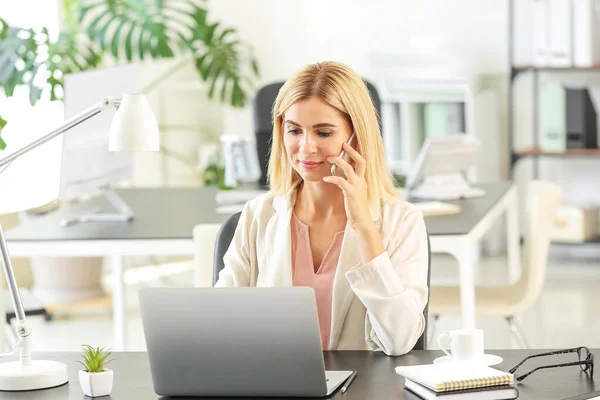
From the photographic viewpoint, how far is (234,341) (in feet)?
5.58

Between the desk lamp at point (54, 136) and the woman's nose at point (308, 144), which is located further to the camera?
the woman's nose at point (308, 144)

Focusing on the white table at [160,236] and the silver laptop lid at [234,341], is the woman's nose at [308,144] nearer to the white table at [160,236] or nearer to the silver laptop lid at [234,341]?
the silver laptop lid at [234,341]

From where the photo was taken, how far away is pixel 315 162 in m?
2.16

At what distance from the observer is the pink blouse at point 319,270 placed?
220 centimetres

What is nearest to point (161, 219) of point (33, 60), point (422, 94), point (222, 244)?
point (222, 244)

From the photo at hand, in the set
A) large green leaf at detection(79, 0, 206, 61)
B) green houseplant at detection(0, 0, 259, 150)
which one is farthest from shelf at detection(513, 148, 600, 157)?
large green leaf at detection(79, 0, 206, 61)

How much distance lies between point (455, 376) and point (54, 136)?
814mm

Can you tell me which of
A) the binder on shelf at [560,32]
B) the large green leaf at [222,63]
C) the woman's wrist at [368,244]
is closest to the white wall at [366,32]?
the large green leaf at [222,63]

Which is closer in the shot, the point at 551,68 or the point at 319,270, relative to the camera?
the point at 319,270

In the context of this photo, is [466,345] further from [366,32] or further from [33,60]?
[366,32]

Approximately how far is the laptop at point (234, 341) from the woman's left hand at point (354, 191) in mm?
431

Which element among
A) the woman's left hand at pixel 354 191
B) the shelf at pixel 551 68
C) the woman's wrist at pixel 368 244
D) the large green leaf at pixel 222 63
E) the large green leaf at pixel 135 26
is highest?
the large green leaf at pixel 135 26

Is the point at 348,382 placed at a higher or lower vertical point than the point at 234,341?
lower

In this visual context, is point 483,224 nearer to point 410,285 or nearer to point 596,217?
point 410,285
